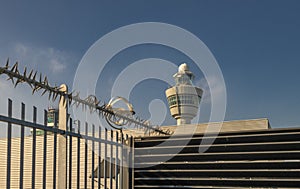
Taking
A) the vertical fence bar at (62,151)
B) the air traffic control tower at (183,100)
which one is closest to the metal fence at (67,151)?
the vertical fence bar at (62,151)

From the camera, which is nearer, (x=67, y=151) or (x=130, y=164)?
(x=67, y=151)

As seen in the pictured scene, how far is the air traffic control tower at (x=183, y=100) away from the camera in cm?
3750

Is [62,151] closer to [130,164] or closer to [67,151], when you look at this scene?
[67,151]

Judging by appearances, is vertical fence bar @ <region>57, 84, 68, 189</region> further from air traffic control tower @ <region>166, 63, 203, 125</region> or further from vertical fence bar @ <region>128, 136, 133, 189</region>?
air traffic control tower @ <region>166, 63, 203, 125</region>

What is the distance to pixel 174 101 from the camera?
39.7 m

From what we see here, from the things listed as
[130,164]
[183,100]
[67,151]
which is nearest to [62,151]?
[67,151]

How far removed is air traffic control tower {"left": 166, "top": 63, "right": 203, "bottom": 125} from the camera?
3750cm

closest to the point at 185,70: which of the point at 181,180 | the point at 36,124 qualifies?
the point at 181,180

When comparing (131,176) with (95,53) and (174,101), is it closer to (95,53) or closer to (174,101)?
(95,53)

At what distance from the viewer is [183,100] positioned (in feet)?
128

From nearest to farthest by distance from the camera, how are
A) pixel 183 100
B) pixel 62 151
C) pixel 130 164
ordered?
pixel 62 151 → pixel 130 164 → pixel 183 100

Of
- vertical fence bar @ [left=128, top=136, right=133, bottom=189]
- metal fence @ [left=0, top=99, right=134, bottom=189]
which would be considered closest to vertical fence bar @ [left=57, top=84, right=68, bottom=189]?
metal fence @ [left=0, top=99, right=134, bottom=189]

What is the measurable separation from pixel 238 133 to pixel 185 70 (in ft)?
92.9

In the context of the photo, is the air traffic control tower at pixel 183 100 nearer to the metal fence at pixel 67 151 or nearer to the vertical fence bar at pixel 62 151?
the metal fence at pixel 67 151
